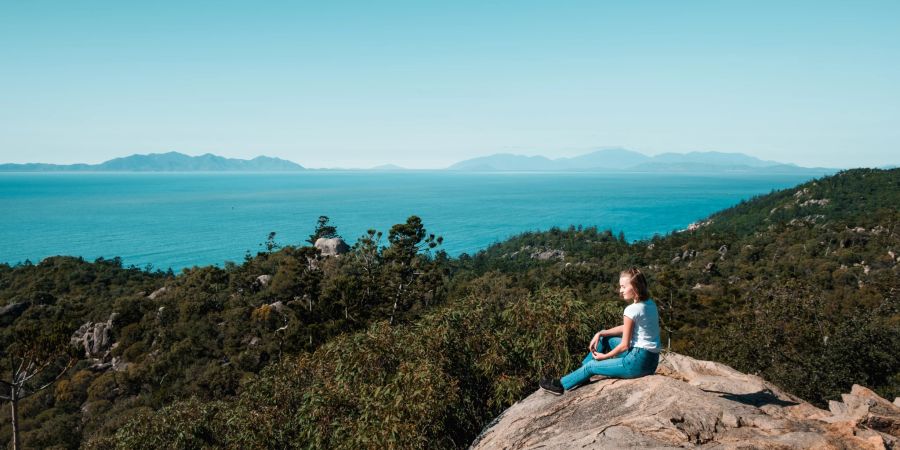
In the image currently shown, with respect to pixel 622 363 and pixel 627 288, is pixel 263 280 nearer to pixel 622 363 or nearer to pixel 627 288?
pixel 622 363

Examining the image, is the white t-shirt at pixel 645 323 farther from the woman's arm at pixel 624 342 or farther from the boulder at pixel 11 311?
the boulder at pixel 11 311

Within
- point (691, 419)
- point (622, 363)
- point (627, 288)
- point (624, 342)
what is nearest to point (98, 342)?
point (622, 363)

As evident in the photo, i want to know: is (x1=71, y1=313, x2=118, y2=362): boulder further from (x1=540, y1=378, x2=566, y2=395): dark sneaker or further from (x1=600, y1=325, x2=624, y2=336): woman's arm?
Result: (x1=600, y1=325, x2=624, y2=336): woman's arm

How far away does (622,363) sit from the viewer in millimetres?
8273

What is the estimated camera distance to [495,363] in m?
12.5

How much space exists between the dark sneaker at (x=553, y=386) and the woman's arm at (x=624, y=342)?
42.3 inches

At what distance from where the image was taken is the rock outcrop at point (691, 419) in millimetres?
6562

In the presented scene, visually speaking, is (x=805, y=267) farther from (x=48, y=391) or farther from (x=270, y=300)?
(x=48, y=391)

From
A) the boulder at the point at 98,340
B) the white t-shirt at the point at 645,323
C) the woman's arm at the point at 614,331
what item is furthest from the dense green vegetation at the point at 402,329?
the white t-shirt at the point at 645,323

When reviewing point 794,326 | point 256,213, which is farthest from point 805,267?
point 256,213

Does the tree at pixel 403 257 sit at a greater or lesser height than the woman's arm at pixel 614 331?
lesser

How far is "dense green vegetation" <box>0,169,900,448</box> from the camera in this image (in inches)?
486

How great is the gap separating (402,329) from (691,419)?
368 inches

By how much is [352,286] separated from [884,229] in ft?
253
